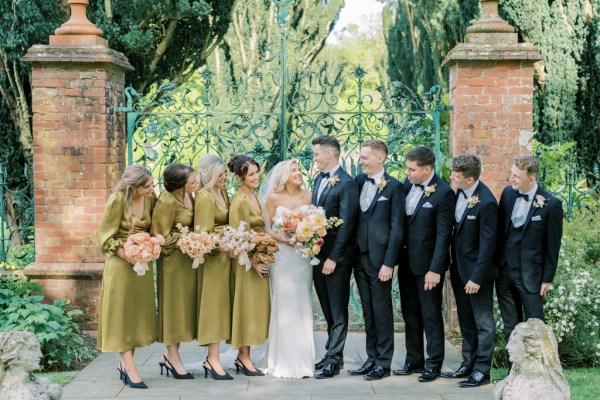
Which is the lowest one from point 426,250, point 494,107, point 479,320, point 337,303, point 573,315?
point 573,315

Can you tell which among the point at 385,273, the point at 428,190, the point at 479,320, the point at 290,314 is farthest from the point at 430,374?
the point at 428,190

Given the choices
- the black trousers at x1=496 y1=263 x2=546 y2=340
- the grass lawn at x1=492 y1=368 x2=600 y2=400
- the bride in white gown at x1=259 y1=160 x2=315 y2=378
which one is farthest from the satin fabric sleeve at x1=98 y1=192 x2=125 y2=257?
the grass lawn at x1=492 y1=368 x2=600 y2=400

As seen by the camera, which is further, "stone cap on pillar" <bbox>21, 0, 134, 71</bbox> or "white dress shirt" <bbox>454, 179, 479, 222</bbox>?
"stone cap on pillar" <bbox>21, 0, 134, 71</bbox>

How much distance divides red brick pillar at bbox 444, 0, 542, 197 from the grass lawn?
2.00 meters

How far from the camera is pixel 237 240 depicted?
6.12 meters

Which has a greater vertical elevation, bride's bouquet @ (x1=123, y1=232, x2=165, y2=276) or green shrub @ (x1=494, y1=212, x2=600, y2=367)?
bride's bouquet @ (x1=123, y1=232, x2=165, y2=276)

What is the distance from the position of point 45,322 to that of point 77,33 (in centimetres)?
303

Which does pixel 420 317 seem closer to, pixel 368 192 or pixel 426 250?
pixel 426 250

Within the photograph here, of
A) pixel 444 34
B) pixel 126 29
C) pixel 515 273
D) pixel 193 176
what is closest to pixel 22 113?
pixel 126 29

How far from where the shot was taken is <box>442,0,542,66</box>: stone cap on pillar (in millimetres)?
7609

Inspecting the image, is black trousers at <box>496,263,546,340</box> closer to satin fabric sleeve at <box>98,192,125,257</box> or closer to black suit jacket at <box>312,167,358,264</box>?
black suit jacket at <box>312,167,358,264</box>

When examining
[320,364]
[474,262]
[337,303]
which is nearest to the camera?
[474,262]

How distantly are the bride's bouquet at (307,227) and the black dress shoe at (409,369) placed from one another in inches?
46.6

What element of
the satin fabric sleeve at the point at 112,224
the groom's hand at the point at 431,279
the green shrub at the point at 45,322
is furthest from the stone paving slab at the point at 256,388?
the satin fabric sleeve at the point at 112,224
